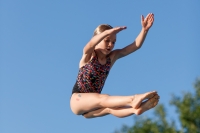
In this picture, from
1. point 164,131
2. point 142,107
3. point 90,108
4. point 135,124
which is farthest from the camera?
point 135,124

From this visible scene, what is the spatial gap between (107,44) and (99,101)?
100 centimetres

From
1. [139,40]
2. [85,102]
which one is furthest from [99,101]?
[139,40]

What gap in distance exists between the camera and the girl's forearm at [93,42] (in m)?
7.55

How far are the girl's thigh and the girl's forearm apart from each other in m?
0.68

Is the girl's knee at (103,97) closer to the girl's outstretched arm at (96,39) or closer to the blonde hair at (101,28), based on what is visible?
the girl's outstretched arm at (96,39)

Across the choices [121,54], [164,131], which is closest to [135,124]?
[164,131]

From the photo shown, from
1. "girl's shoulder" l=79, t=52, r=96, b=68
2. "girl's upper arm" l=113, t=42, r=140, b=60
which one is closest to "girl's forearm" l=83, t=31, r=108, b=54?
"girl's shoulder" l=79, t=52, r=96, b=68

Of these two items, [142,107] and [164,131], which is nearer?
[142,107]

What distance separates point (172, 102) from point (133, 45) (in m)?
17.1

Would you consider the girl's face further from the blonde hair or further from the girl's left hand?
the girl's left hand

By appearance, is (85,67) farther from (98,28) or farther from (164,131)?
(164,131)

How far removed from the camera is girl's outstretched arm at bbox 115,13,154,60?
27.2 ft

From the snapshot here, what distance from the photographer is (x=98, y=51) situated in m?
8.35

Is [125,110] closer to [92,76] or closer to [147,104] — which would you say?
[147,104]
